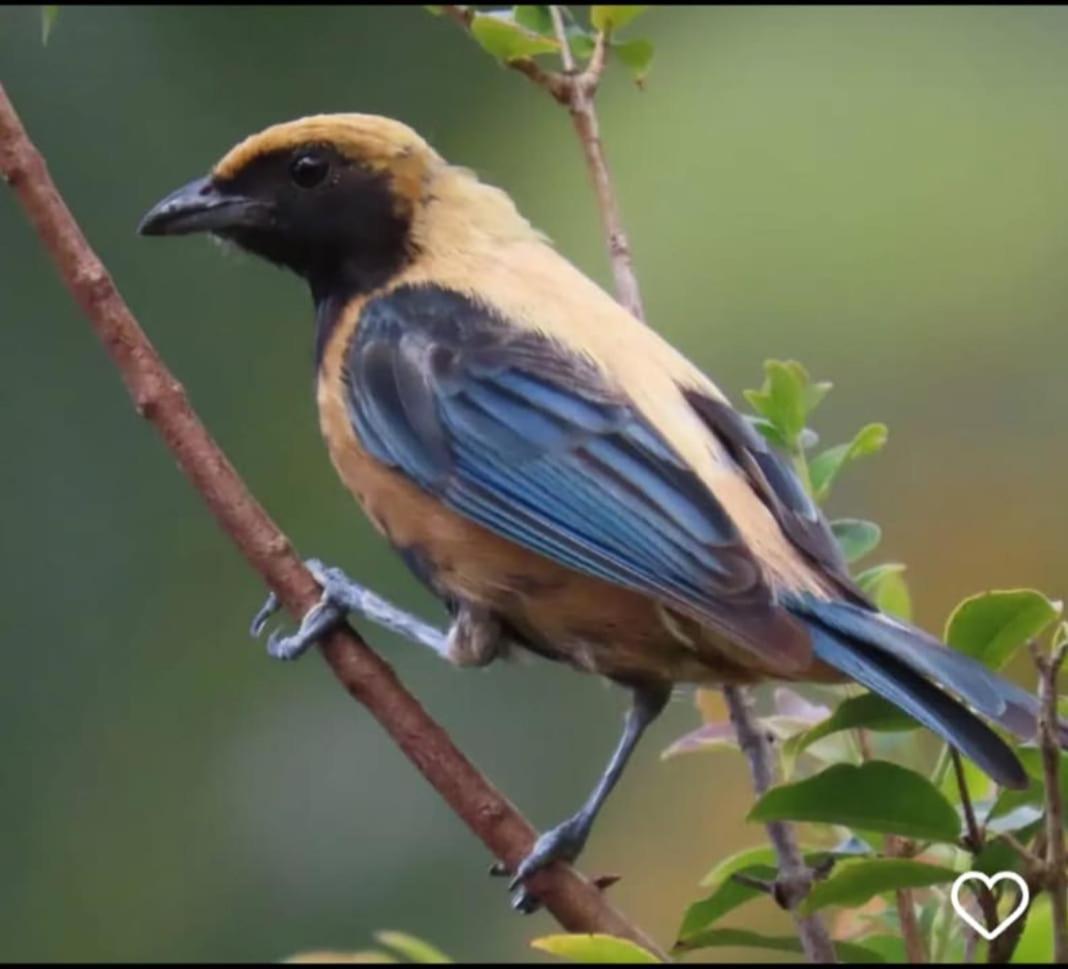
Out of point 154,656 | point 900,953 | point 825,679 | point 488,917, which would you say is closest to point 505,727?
point 488,917

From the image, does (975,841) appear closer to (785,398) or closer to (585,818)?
(785,398)

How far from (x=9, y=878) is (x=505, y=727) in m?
1.10

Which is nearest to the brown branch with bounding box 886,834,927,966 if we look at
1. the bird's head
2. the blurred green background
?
the bird's head

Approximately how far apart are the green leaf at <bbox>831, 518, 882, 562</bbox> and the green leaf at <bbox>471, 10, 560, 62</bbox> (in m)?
0.52

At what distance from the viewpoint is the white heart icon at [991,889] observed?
1351 mm

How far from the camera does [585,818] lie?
2.06 m

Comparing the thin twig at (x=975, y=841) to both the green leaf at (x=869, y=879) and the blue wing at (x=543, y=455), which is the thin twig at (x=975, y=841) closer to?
the green leaf at (x=869, y=879)

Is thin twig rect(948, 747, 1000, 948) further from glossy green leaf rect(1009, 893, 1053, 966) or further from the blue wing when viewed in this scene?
the blue wing

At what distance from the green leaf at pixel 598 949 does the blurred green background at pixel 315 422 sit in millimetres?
2442

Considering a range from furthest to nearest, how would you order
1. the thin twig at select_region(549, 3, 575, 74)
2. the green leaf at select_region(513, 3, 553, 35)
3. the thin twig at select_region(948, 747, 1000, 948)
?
1. the green leaf at select_region(513, 3, 553, 35)
2. the thin twig at select_region(549, 3, 575, 74)
3. the thin twig at select_region(948, 747, 1000, 948)

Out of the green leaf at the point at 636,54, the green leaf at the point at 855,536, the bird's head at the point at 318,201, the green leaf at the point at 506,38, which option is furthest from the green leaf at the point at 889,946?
the bird's head at the point at 318,201

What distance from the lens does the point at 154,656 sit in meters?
4.54

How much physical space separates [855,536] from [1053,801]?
646mm

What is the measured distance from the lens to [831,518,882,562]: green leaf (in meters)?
1.89
